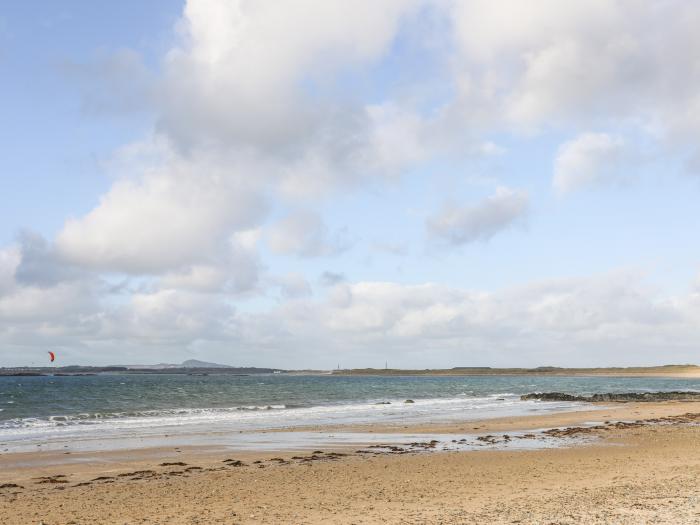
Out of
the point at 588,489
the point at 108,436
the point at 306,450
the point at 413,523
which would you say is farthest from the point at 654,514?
the point at 108,436

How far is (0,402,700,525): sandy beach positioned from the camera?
467 inches

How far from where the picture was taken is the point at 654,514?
35.6 ft

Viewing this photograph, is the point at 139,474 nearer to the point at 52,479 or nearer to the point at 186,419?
the point at 52,479

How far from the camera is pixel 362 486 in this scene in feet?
50.2

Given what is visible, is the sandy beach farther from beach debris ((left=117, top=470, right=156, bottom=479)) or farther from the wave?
the wave

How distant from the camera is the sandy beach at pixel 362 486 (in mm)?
11852

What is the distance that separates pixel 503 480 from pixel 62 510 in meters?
10.2

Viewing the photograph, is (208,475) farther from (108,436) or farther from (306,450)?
(108,436)

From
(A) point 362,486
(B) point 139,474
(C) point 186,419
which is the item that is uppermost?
(A) point 362,486

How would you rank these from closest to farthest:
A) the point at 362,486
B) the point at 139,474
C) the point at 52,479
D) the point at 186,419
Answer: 1. the point at 362,486
2. the point at 52,479
3. the point at 139,474
4. the point at 186,419

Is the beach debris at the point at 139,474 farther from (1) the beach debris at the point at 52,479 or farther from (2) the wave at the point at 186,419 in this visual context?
(2) the wave at the point at 186,419

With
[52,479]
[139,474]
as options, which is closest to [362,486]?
[139,474]

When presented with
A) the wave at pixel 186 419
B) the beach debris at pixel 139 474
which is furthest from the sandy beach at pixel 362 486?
the wave at pixel 186 419

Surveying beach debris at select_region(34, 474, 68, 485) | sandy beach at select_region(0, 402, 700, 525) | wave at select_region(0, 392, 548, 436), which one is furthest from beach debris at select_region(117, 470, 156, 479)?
wave at select_region(0, 392, 548, 436)
